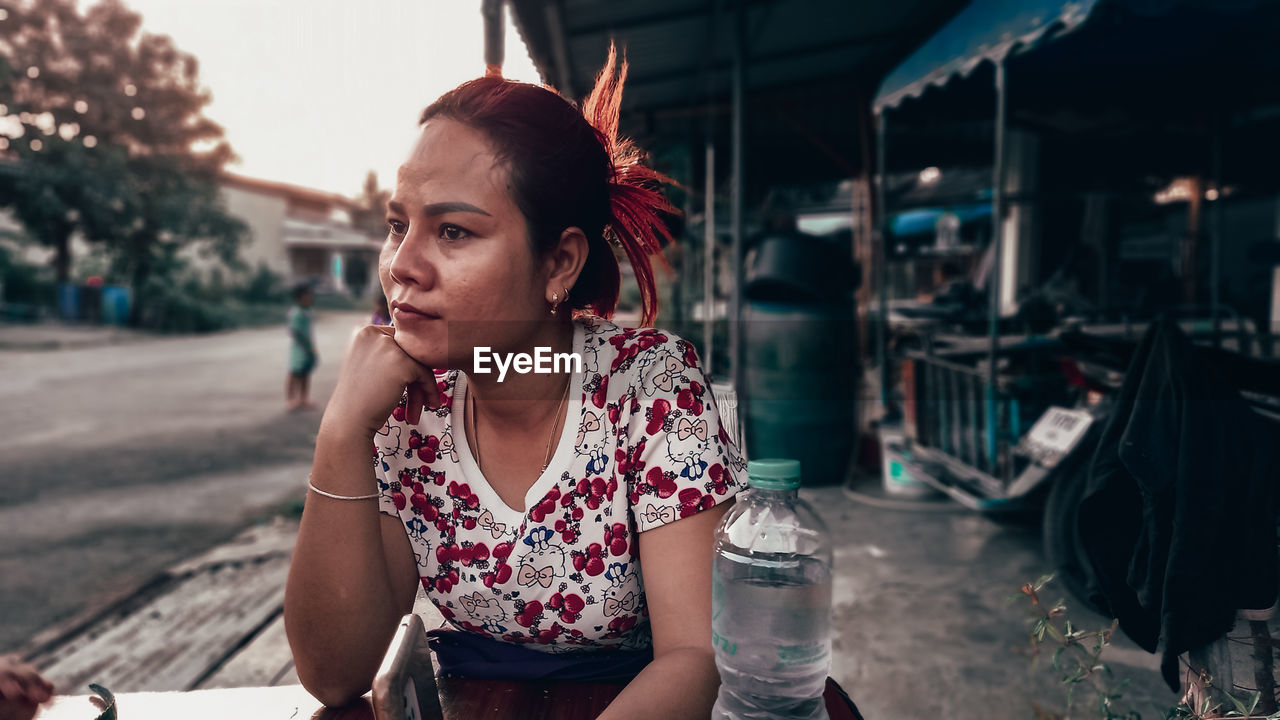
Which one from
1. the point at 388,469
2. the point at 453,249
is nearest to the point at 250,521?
the point at 388,469

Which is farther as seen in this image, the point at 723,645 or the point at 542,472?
the point at 542,472

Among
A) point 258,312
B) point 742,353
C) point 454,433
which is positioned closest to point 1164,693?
point 454,433

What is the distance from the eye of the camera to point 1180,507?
5.47 feet

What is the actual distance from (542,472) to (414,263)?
1.56ft

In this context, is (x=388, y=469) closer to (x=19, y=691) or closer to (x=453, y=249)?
(x=453, y=249)

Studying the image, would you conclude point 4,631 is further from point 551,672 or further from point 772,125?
point 772,125

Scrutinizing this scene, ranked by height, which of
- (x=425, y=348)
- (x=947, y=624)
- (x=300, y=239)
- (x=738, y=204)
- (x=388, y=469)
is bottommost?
(x=947, y=624)

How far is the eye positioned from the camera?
142 cm

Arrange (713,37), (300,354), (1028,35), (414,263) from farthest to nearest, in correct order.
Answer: (300,354), (713,37), (1028,35), (414,263)

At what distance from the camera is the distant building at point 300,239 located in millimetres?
41219

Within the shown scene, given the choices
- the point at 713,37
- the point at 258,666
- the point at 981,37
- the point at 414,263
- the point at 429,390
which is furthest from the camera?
the point at 713,37

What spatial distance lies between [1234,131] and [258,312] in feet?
93.3

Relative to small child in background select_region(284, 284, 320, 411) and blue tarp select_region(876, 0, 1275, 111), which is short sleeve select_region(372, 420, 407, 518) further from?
small child in background select_region(284, 284, 320, 411)

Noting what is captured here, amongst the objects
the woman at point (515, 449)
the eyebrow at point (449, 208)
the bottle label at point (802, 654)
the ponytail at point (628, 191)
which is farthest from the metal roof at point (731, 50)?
the bottle label at point (802, 654)
